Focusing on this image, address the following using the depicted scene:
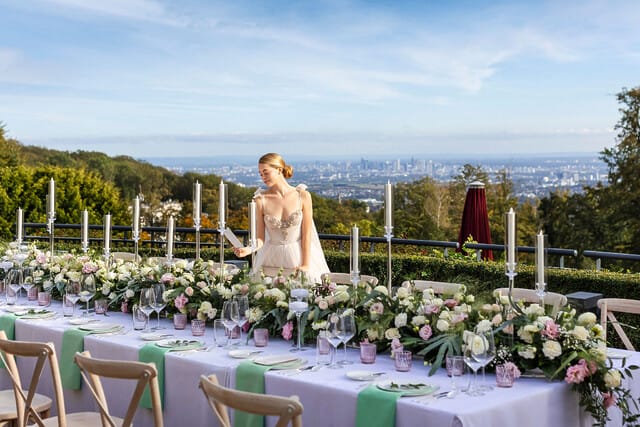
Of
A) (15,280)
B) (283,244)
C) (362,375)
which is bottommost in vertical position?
(362,375)

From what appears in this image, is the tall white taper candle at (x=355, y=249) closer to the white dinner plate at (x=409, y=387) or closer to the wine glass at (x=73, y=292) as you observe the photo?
the white dinner plate at (x=409, y=387)

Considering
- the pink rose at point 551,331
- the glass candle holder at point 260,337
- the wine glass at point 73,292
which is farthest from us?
the wine glass at point 73,292

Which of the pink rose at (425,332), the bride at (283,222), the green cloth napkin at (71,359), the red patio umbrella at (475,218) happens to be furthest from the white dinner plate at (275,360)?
the red patio umbrella at (475,218)

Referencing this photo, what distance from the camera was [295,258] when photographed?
21.5 ft

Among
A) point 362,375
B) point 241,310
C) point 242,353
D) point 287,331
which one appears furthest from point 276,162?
point 362,375

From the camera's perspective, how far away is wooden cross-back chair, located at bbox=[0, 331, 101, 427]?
11.1 ft

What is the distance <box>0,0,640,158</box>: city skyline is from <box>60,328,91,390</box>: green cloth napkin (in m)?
19.9

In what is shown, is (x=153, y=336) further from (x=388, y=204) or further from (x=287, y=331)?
(x=388, y=204)

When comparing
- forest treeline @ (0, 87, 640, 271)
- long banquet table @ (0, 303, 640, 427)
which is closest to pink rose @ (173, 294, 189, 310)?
long banquet table @ (0, 303, 640, 427)

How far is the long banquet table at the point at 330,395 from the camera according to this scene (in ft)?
9.29

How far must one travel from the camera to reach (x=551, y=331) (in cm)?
323

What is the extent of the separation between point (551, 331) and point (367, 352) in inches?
29.2

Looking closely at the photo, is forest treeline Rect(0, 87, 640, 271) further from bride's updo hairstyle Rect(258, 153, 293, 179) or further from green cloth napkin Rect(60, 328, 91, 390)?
green cloth napkin Rect(60, 328, 91, 390)

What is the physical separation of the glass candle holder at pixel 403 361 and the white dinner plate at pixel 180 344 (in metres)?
0.97
